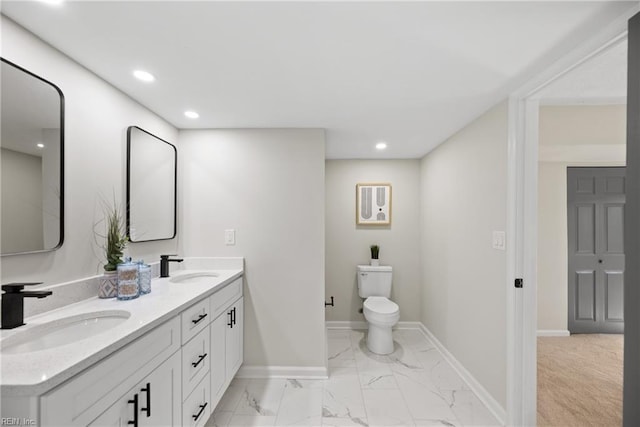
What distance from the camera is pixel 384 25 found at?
119cm

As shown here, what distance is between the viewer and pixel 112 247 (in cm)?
159

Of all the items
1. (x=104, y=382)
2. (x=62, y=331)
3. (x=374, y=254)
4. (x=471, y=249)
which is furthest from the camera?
(x=374, y=254)

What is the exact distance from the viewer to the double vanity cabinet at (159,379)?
819mm

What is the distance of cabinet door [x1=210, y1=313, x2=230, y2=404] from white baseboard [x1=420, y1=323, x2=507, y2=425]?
188cm

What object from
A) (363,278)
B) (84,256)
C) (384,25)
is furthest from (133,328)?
(363,278)

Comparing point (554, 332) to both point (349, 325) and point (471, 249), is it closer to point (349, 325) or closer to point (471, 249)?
point (471, 249)

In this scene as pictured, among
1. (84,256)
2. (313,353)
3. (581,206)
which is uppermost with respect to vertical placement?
(581,206)

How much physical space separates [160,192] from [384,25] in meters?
1.93

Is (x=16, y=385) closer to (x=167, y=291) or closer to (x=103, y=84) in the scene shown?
(x=167, y=291)

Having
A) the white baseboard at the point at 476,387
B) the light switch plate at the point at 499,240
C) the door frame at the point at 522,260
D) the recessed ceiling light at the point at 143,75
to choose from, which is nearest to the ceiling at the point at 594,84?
the door frame at the point at 522,260

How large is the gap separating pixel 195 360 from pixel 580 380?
121 inches

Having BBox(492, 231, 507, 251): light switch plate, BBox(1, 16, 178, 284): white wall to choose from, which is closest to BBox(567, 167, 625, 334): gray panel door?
BBox(492, 231, 507, 251): light switch plate

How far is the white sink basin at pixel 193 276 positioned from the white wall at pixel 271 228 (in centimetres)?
22

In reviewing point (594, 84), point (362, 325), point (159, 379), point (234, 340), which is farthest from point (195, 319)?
point (594, 84)
